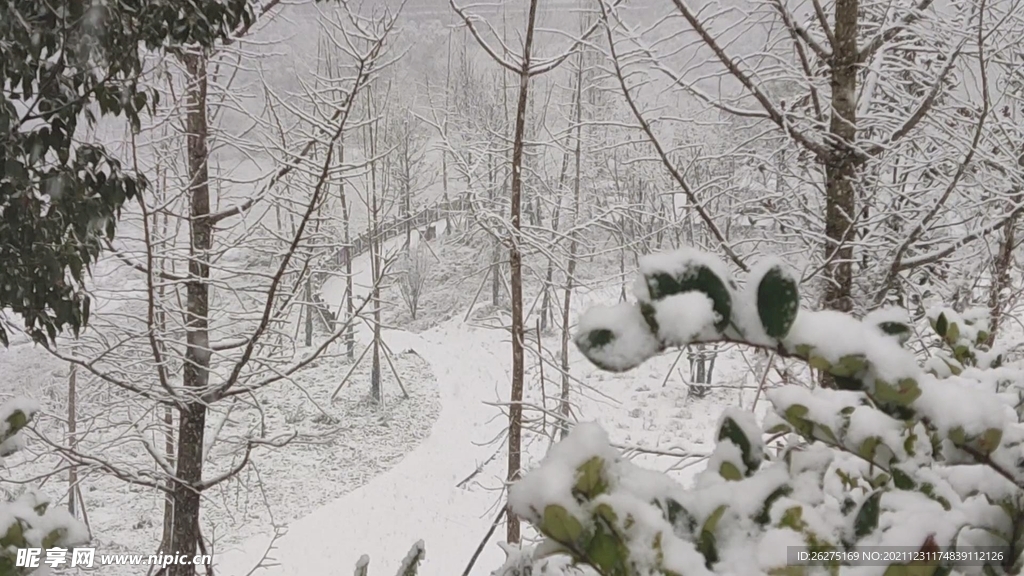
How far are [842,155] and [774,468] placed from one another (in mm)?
1473

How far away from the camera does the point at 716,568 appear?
0.35 m

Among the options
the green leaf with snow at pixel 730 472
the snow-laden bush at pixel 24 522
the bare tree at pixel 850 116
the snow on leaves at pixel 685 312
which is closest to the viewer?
the snow on leaves at pixel 685 312

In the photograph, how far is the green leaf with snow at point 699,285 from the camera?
31 centimetres

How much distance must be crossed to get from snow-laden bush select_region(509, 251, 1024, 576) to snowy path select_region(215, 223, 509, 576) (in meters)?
5.78

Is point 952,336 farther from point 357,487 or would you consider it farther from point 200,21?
point 357,487

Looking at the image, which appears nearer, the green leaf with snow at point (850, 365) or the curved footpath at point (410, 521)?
the green leaf with snow at point (850, 365)

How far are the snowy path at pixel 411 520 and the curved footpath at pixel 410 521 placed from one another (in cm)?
1

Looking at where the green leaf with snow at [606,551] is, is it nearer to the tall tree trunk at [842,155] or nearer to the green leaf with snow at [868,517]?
the green leaf with snow at [868,517]

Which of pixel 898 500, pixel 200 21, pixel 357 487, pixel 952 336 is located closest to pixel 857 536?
pixel 898 500

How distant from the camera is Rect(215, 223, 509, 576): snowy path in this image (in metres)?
7.88

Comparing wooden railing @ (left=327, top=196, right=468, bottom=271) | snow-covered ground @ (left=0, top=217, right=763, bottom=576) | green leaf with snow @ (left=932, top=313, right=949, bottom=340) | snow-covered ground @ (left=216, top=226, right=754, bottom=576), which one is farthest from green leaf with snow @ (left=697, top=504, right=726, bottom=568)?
snow-covered ground @ (left=0, top=217, right=763, bottom=576)

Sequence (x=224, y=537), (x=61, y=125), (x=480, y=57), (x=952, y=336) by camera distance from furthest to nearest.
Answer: (x=480, y=57), (x=224, y=537), (x=61, y=125), (x=952, y=336)

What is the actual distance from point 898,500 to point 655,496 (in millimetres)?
145

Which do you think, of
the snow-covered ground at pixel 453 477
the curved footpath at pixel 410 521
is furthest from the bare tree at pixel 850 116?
the curved footpath at pixel 410 521
